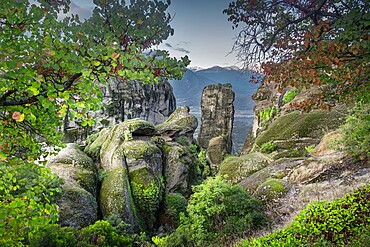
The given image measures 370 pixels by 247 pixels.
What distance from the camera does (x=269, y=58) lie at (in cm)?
506

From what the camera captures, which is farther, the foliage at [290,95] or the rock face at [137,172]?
the foliage at [290,95]

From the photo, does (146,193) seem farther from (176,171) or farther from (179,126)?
(179,126)

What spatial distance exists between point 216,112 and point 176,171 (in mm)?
30267

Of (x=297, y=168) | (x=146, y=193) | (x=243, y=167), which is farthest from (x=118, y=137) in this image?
(x=297, y=168)

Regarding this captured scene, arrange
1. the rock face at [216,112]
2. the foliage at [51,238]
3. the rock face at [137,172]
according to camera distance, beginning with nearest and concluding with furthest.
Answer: the foliage at [51,238] < the rock face at [137,172] < the rock face at [216,112]

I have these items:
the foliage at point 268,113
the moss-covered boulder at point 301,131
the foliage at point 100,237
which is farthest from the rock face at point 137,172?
the foliage at point 268,113

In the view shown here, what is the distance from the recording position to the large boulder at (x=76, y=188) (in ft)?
31.1

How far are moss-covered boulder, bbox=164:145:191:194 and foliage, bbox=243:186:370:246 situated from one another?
1191cm

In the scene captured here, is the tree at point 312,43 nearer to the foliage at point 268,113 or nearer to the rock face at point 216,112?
the foliage at point 268,113

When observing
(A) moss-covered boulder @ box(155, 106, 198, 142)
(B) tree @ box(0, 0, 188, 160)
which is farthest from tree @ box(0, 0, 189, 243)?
(A) moss-covered boulder @ box(155, 106, 198, 142)

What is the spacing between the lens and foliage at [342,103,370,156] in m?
7.88

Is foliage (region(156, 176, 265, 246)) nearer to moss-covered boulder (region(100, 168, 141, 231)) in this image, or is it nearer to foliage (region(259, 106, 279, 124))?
moss-covered boulder (region(100, 168, 141, 231))

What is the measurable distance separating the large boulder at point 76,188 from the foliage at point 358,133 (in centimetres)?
1079

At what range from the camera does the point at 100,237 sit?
7730 millimetres
